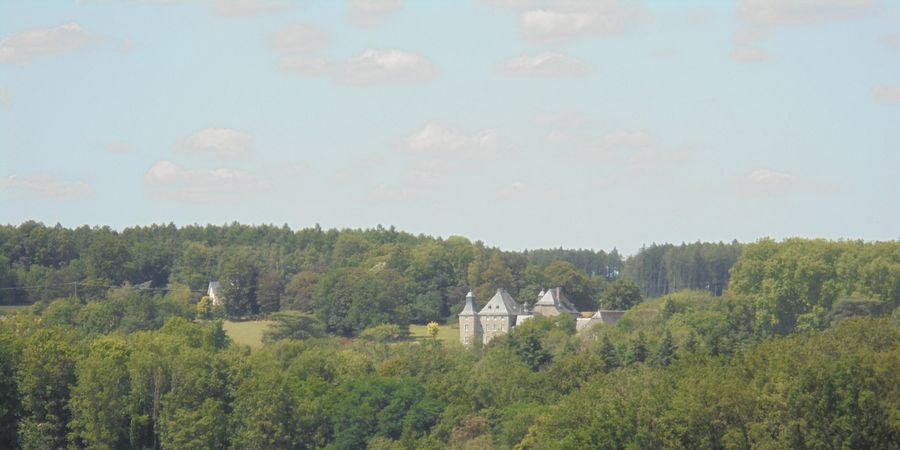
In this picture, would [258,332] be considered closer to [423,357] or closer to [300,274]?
[300,274]

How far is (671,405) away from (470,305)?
79.3m

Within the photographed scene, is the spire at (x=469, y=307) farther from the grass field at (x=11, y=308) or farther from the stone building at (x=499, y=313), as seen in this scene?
the grass field at (x=11, y=308)

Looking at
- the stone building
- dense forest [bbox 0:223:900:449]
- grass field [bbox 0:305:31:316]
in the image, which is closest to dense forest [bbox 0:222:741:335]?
dense forest [bbox 0:223:900:449]

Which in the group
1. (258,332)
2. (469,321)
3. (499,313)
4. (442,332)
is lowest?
(442,332)

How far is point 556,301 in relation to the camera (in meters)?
145

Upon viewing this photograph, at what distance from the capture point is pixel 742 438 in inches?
2388

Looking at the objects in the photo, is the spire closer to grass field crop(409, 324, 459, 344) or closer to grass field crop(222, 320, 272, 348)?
grass field crop(409, 324, 459, 344)

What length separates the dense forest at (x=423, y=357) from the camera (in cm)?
6238

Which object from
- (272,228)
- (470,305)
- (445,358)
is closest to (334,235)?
(272,228)

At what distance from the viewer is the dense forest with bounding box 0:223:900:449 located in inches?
2456

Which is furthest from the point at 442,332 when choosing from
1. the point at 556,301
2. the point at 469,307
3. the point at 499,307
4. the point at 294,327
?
the point at 294,327

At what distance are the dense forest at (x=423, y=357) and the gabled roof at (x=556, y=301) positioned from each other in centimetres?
352

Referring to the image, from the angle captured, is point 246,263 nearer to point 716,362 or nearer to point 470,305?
point 470,305

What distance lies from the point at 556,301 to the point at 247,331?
27.6 meters
